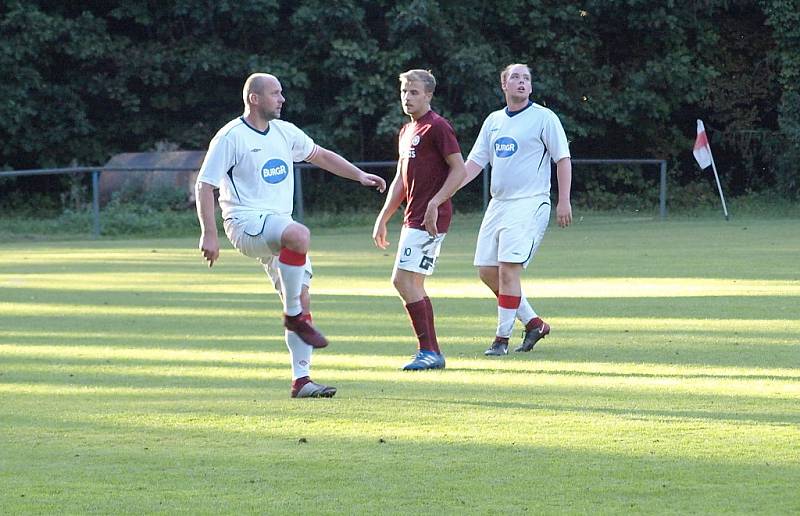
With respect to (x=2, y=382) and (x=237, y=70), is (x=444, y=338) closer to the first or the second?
(x=2, y=382)

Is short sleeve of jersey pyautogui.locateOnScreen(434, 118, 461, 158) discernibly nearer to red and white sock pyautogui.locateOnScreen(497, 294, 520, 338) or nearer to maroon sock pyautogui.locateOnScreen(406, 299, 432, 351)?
maroon sock pyautogui.locateOnScreen(406, 299, 432, 351)

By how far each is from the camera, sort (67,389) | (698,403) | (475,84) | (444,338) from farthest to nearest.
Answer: (475,84) < (444,338) < (67,389) < (698,403)

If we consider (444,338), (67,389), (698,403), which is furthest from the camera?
(444,338)

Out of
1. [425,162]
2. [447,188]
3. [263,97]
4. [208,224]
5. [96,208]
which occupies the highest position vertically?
[263,97]

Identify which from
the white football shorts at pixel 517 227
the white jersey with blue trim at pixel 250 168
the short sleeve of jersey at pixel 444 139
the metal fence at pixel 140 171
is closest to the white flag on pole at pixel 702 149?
the metal fence at pixel 140 171

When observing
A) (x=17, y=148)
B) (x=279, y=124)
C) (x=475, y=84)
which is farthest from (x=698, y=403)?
(x=17, y=148)

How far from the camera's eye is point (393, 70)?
32.8 metres

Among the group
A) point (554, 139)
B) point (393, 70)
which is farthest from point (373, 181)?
point (393, 70)

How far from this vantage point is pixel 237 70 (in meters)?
33.4

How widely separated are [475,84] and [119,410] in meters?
26.1

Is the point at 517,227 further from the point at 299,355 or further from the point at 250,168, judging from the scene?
the point at 299,355

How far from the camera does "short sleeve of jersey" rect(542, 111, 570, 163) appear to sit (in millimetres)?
9727

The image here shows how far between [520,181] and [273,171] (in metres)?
2.30

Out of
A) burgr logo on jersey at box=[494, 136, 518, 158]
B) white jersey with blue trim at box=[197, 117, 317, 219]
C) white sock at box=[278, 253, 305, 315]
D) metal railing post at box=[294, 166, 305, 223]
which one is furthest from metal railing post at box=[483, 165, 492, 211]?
white sock at box=[278, 253, 305, 315]
